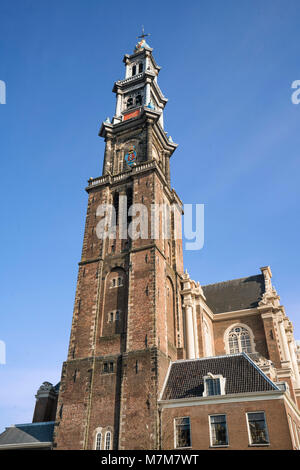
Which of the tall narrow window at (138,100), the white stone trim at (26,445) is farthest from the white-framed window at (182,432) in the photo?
the tall narrow window at (138,100)

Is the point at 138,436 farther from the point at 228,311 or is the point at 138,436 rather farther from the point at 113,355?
the point at 228,311

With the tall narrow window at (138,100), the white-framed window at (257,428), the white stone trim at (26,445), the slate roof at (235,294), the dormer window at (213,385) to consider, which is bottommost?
the white-framed window at (257,428)

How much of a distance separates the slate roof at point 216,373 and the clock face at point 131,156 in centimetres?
2207

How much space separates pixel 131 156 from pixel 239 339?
23.3m

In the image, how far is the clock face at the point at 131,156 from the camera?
140 feet

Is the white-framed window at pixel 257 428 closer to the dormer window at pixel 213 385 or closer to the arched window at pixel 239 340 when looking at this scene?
the dormer window at pixel 213 385

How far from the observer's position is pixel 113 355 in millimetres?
29609

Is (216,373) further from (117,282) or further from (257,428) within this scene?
(117,282)

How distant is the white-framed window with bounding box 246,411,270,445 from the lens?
2234cm

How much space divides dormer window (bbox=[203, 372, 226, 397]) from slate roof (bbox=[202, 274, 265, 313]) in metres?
19.2

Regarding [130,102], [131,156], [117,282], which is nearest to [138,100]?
[130,102]
